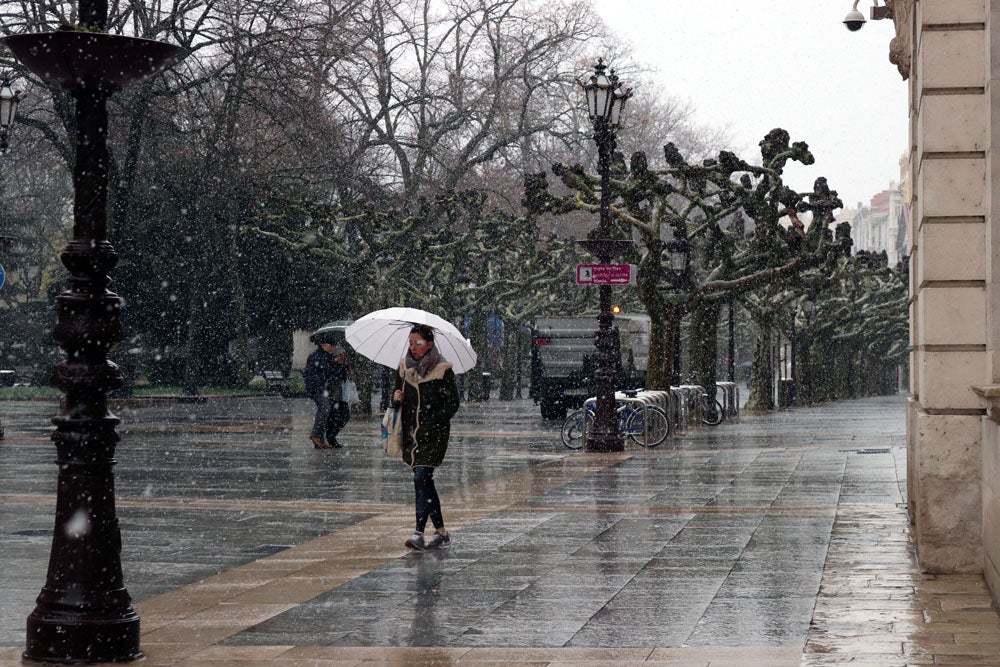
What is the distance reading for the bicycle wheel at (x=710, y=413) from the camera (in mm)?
34438

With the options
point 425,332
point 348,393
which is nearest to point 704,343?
point 348,393

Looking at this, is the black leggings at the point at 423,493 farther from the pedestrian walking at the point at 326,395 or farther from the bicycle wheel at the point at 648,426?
the bicycle wheel at the point at 648,426

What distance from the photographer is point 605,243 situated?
23.1m

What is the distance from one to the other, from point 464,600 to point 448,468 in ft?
35.8

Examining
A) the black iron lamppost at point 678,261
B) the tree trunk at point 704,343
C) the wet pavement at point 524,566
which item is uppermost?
the black iron lamppost at point 678,261

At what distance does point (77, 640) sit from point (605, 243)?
16824mm

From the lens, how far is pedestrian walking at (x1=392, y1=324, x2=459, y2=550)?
11070 millimetres

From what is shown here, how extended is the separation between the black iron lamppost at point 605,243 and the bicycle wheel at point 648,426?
1.20 metres

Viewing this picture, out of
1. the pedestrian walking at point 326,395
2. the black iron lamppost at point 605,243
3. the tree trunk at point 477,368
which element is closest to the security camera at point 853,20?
the black iron lamppost at point 605,243

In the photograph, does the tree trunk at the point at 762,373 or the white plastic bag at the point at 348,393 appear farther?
the tree trunk at the point at 762,373

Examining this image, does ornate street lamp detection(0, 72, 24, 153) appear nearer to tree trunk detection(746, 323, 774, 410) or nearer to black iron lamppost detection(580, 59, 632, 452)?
black iron lamppost detection(580, 59, 632, 452)

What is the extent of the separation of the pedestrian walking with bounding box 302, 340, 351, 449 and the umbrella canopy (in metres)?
10.7

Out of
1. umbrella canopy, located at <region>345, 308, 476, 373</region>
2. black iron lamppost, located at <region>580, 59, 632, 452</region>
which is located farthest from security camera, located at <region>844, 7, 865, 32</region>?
umbrella canopy, located at <region>345, 308, 476, 373</region>

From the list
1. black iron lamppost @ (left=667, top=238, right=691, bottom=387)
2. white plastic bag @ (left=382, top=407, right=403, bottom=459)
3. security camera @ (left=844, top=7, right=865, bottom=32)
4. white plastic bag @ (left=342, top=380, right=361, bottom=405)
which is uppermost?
security camera @ (left=844, top=7, right=865, bottom=32)
